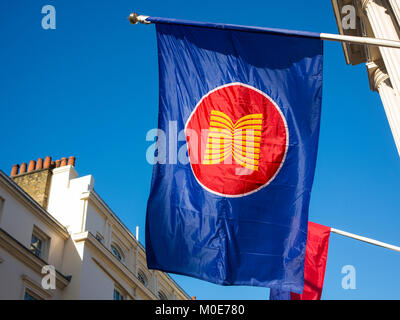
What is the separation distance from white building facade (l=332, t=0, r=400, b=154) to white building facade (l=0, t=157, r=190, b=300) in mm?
18369

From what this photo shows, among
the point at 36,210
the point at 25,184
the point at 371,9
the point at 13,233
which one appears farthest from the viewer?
the point at 25,184

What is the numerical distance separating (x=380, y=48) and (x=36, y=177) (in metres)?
27.3

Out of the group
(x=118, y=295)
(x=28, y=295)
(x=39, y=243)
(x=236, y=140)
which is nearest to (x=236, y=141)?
(x=236, y=140)

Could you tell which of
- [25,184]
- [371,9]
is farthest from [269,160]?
[25,184]

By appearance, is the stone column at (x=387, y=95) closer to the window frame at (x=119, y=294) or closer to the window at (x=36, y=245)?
the window at (x=36, y=245)

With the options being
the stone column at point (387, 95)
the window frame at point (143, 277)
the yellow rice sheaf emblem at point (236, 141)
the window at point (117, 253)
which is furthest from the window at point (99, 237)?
the yellow rice sheaf emblem at point (236, 141)

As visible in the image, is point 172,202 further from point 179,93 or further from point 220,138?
point 179,93

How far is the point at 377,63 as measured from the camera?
50.5 ft

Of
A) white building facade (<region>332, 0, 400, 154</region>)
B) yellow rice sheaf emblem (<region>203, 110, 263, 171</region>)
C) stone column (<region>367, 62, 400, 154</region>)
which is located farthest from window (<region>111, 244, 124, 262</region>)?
yellow rice sheaf emblem (<region>203, 110, 263, 171</region>)

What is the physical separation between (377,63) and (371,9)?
82.3 inches

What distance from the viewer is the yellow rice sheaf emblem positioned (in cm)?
989

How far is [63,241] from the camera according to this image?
101 feet

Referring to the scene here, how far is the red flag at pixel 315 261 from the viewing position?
15.3 m

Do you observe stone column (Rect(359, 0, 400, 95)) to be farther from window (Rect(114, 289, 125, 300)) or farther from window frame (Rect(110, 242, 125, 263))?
window frame (Rect(110, 242, 125, 263))
